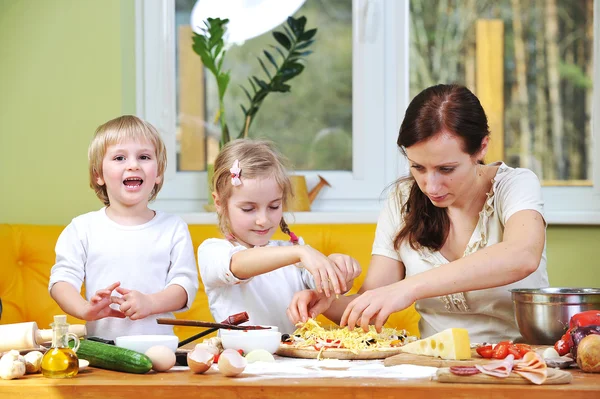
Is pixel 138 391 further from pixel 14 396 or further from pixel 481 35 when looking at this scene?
pixel 481 35

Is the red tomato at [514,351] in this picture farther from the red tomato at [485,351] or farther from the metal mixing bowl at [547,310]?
the metal mixing bowl at [547,310]

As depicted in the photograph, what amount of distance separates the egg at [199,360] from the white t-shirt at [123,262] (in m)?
0.76

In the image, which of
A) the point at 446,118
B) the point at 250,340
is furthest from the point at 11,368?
the point at 446,118

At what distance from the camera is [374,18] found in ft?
11.8

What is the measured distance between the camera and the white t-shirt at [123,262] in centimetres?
230

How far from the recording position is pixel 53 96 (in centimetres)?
356

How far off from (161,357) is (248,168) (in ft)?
2.76

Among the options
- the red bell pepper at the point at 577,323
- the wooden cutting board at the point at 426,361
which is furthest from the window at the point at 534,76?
the wooden cutting board at the point at 426,361

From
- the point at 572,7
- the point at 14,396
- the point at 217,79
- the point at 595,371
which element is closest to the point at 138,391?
the point at 14,396

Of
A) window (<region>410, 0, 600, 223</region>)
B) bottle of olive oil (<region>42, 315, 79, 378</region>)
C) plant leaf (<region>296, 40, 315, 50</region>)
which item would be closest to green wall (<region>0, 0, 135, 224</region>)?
plant leaf (<region>296, 40, 315, 50</region>)

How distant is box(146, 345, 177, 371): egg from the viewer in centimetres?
155

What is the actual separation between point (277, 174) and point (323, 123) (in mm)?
1403

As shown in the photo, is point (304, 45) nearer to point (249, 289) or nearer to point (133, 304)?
point (249, 289)

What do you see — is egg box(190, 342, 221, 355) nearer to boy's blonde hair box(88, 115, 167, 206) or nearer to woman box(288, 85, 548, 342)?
woman box(288, 85, 548, 342)
